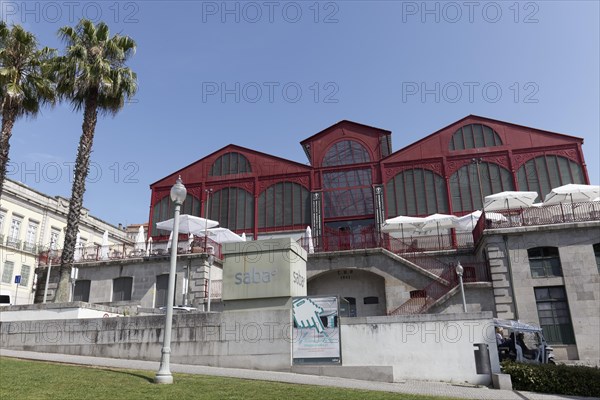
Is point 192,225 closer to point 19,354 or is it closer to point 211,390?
point 19,354

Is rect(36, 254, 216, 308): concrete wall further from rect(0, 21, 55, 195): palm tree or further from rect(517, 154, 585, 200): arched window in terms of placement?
rect(517, 154, 585, 200): arched window

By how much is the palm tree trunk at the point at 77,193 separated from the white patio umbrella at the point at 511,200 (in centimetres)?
2194

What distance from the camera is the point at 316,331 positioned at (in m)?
13.3

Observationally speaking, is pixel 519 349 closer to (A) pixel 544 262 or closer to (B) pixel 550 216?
(A) pixel 544 262

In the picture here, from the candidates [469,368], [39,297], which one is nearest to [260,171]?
[39,297]

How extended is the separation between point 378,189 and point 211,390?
28123 millimetres

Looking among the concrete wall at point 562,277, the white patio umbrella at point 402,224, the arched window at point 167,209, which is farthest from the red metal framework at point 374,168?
the concrete wall at point 562,277

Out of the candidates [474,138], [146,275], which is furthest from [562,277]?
[146,275]

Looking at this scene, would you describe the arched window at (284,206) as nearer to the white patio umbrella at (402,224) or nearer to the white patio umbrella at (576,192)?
the white patio umbrella at (402,224)

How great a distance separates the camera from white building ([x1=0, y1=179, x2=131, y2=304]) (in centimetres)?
4047

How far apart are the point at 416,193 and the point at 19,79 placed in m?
27.0

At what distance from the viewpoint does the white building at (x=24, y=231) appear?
4047cm

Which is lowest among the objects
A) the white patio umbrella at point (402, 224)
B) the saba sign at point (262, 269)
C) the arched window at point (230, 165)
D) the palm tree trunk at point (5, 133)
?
the saba sign at point (262, 269)

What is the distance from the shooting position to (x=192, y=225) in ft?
98.0
